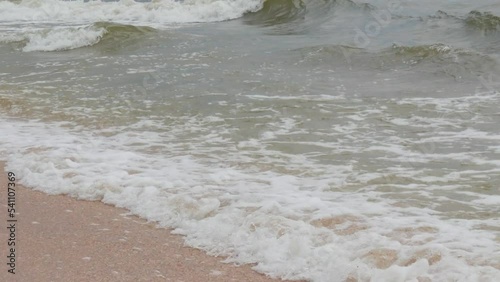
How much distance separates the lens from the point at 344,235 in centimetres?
493

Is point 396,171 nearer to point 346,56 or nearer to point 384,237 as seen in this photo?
point 384,237

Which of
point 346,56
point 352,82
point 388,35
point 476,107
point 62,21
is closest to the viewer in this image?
point 476,107

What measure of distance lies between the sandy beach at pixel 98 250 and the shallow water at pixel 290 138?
175 mm

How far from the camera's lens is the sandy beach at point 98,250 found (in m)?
4.54

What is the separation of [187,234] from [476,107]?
4720mm

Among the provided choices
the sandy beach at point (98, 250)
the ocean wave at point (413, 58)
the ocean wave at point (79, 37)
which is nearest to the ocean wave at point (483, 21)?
the ocean wave at point (413, 58)

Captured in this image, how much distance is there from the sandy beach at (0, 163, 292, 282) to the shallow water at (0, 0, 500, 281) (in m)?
0.17

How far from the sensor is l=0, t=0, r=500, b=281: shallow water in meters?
4.89

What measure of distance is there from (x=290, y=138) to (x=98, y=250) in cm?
301

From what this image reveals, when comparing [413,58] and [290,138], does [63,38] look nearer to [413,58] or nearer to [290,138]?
[413,58]

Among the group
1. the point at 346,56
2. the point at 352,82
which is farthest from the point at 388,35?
the point at 352,82

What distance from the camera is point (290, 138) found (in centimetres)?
752

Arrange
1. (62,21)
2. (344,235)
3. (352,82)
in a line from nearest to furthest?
(344,235), (352,82), (62,21)

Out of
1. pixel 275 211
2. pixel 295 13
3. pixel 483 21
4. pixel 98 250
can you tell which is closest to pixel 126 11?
pixel 295 13
